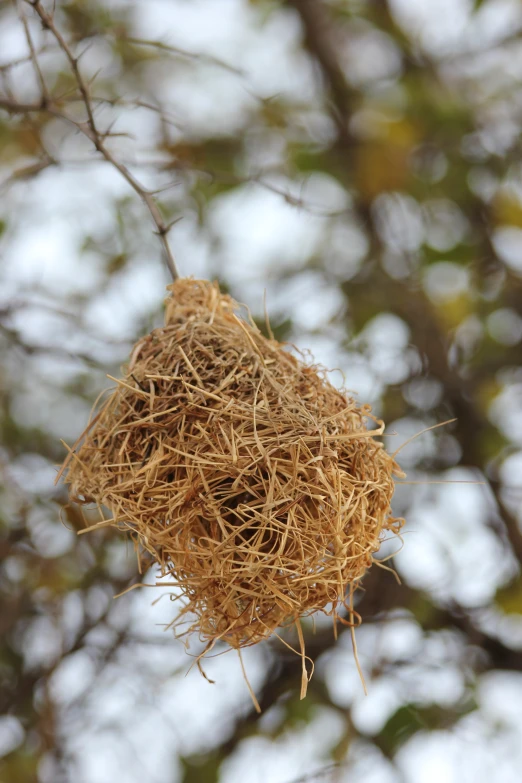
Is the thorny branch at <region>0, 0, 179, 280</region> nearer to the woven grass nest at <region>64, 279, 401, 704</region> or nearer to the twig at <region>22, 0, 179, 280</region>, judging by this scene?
the twig at <region>22, 0, 179, 280</region>

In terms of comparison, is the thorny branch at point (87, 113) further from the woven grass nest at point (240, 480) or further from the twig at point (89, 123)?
the woven grass nest at point (240, 480)

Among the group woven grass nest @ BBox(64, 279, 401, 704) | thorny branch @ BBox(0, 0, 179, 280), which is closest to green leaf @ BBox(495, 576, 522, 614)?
woven grass nest @ BBox(64, 279, 401, 704)

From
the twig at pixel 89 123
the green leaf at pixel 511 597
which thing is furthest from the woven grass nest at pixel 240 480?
the green leaf at pixel 511 597

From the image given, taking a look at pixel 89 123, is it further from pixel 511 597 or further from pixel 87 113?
pixel 511 597

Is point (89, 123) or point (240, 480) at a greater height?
point (89, 123)

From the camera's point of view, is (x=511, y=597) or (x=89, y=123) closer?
(x=89, y=123)

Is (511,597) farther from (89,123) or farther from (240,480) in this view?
(89,123)

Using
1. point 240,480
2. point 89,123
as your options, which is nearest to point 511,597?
point 240,480

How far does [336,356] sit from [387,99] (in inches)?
31.3

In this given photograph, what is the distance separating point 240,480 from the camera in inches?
31.8

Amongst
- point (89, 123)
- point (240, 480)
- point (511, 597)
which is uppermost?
point (89, 123)

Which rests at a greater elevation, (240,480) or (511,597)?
(240,480)

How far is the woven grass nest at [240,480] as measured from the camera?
2.62 ft

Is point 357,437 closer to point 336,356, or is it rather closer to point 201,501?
point 201,501
